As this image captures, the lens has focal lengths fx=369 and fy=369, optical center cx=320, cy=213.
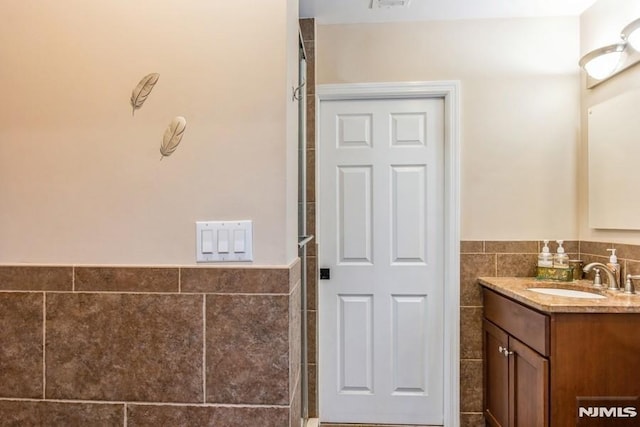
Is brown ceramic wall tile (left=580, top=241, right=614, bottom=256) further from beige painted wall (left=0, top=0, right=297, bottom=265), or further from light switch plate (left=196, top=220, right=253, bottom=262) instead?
light switch plate (left=196, top=220, right=253, bottom=262)

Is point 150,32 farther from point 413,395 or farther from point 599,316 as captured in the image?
point 413,395

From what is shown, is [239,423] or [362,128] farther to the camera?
[362,128]

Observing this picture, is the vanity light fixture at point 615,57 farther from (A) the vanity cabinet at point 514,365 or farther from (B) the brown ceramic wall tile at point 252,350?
(B) the brown ceramic wall tile at point 252,350

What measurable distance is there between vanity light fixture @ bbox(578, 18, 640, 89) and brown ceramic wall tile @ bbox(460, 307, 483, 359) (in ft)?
4.59

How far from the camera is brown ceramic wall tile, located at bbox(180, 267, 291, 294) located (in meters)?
0.97

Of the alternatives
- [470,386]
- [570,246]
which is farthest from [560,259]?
[470,386]

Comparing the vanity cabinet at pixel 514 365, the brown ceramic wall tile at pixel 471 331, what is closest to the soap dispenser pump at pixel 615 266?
the vanity cabinet at pixel 514 365

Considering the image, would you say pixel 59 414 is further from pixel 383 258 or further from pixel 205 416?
pixel 383 258

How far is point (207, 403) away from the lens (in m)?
0.98

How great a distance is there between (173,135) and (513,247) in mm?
1951

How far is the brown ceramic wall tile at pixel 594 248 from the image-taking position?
191 cm

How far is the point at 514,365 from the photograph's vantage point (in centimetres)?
174

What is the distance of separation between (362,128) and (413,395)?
5.47ft

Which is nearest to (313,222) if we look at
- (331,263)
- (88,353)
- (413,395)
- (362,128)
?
(331,263)
